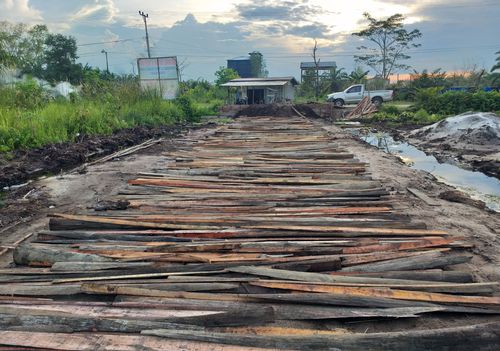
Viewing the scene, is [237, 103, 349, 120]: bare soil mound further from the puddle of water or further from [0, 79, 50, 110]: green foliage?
[0, 79, 50, 110]: green foliage

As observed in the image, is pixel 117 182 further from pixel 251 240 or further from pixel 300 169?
pixel 251 240

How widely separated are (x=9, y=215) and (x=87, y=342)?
3480 millimetres

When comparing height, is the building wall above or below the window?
above

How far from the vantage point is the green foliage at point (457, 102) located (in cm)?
1784

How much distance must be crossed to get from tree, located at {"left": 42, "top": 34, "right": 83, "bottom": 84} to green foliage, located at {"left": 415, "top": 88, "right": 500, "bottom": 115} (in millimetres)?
27469

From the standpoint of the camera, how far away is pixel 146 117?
587 inches

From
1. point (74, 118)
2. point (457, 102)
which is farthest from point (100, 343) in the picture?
point (457, 102)

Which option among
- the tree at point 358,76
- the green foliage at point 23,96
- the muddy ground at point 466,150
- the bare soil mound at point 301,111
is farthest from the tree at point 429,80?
the green foliage at point 23,96

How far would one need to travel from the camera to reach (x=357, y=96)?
26.2m

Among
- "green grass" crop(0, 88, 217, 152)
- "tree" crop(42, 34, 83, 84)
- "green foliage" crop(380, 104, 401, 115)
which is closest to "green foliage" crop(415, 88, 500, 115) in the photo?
"green foliage" crop(380, 104, 401, 115)

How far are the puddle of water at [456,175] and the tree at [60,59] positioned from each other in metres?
29.6

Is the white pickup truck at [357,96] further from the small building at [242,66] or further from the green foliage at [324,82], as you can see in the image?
the small building at [242,66]

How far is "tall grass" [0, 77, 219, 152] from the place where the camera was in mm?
9115

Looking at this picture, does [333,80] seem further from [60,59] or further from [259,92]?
[60,59]
